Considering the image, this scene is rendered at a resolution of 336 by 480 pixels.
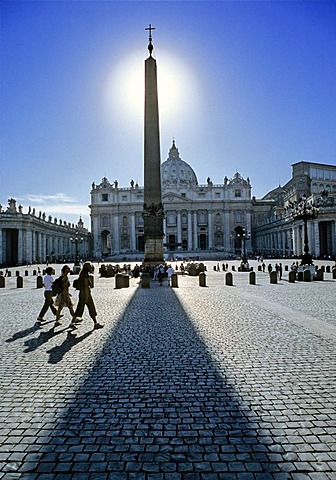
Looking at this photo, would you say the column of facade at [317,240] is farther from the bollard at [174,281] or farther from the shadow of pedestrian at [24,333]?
the shadow of pedestrian at [24,333]

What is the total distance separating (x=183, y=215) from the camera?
323 ft

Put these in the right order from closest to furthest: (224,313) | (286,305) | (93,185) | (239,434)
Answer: (239,434)
(224,313)
(286,305)
(93,185)

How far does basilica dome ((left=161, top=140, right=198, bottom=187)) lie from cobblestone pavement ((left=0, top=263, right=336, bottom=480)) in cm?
10209

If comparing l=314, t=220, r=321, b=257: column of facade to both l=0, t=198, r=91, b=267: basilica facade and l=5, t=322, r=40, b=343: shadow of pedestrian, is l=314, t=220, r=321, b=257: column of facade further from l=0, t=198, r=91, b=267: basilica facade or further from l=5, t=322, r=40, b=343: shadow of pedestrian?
l=5, t=322, r=40, b=343: shadow of pedestrian

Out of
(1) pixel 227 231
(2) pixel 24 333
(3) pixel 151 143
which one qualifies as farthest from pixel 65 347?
(1) pixel 227 231

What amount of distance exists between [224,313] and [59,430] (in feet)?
25.2

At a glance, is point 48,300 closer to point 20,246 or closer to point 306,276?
point 306,276

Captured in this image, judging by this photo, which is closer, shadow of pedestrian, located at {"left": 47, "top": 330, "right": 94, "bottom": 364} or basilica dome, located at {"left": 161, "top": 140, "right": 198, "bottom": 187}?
shadow of pedestrian, located at {"left": 47, "top": 330, "right": 94, "bottom": 364}

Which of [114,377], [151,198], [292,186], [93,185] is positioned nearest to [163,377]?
[114,377]

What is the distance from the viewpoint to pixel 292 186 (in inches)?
3115

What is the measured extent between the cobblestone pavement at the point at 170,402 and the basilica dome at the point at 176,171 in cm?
10209

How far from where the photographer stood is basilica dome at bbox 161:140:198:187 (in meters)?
111

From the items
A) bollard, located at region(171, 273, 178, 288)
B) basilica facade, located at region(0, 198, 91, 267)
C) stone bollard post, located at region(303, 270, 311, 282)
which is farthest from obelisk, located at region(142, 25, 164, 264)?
basilica facade, located at region(0, 198, 91, 267)

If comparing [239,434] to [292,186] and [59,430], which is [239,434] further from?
[292,186]
